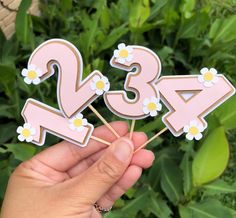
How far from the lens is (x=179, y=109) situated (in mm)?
1075

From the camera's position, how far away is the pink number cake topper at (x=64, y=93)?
1062 mm

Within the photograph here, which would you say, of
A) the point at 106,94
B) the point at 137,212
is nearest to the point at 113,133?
the point at 106,94

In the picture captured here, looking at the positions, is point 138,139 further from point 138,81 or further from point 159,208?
point 159,208

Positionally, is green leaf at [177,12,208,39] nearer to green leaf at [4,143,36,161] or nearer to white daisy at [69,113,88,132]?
green leaf at [4,143,36,161]

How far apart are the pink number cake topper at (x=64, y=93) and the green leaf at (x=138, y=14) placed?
745 millimetres

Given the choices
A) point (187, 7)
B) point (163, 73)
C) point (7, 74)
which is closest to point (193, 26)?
point (187, 7)

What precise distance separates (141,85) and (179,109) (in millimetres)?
99

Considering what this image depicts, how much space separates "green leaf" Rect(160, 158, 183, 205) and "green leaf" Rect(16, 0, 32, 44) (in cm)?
66

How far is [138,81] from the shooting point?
1.07 m

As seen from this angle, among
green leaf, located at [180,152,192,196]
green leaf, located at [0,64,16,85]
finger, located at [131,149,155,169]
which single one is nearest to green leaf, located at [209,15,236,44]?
green leaf, located at [180,152,192,196]

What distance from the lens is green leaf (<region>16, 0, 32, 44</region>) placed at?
164 cm

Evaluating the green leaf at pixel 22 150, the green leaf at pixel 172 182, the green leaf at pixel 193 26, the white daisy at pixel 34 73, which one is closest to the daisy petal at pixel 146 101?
the white daisy at pixel 34 73

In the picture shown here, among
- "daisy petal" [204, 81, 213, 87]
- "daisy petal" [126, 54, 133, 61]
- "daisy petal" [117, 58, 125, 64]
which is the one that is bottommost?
"daisy petal" [204, 81, 213, 87]

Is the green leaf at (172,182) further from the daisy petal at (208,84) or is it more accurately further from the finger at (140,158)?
the daisy petal at (208,84)
